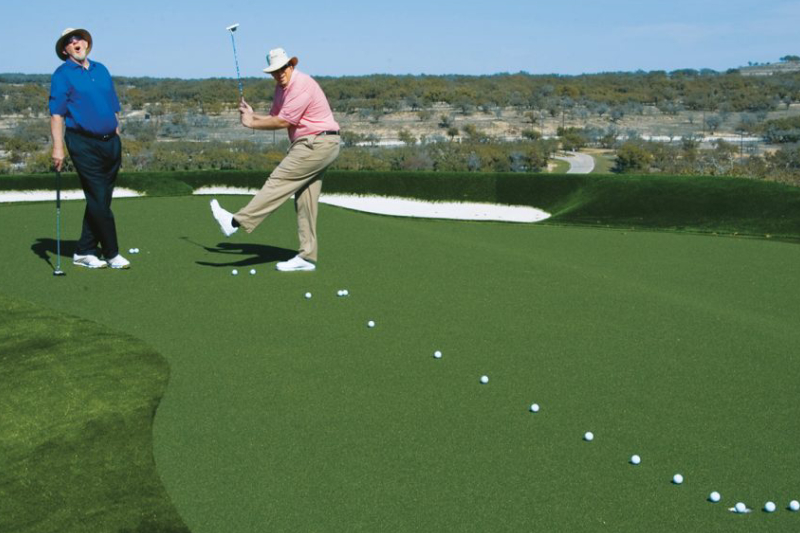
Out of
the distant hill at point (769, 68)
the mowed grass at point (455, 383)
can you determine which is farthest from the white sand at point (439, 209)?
the distant hill at point (769, 68)

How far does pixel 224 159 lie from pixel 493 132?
21.5 m

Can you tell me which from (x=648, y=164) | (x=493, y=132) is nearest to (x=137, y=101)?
(x=493, y=132)

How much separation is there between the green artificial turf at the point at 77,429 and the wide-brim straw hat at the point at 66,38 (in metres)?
2.75

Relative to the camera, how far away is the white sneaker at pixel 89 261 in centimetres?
871

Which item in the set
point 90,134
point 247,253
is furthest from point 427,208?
point 90,134

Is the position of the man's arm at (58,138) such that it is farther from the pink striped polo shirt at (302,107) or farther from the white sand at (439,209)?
the white sand at (439,209)

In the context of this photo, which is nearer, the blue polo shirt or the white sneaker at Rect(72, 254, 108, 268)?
the blue polo shirt

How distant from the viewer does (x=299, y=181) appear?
8.52 meters

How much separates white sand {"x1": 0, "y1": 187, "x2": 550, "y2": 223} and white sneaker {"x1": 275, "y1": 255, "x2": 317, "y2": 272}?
10.5 metres

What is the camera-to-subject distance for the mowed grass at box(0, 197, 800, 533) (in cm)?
402

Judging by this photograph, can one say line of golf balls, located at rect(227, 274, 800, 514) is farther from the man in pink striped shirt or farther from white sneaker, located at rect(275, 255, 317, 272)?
the man in pink striped shirt

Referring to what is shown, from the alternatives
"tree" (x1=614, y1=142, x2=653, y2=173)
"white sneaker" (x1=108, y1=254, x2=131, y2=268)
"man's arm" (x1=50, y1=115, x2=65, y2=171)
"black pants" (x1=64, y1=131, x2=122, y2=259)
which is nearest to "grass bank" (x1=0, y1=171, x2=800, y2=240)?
"white sneaker" (x1=108, y1=254, x2=131, y2=268)

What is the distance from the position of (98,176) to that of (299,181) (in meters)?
1.91

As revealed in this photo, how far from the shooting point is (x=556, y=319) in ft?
23.2
